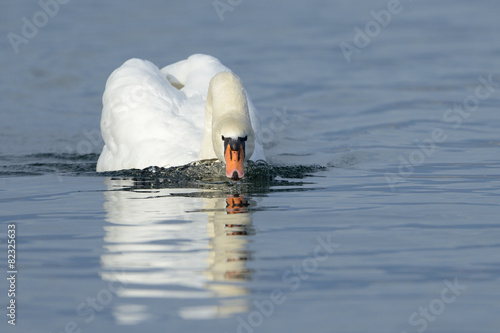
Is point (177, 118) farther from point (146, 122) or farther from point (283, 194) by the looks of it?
point (283, 194)

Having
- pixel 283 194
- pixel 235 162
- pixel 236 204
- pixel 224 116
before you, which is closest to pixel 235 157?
pixel 235 162

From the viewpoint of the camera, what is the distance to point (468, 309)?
249 inches

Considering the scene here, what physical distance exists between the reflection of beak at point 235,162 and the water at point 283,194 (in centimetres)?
31

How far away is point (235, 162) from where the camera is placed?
31.8 ft

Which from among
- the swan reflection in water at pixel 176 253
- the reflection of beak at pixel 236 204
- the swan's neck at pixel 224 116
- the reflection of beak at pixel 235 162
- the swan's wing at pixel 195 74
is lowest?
the swan reflection in water at pixel 176 253

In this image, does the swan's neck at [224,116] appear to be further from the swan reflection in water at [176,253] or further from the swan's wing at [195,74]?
the swan's wing at [195,74]

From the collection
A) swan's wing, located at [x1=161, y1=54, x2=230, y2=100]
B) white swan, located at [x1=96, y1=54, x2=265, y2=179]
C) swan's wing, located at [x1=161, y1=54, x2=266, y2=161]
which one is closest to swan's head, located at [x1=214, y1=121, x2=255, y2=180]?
white swan, located at [x1=96, y1=54, x2=265, y2=179]

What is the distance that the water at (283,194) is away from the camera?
641cm

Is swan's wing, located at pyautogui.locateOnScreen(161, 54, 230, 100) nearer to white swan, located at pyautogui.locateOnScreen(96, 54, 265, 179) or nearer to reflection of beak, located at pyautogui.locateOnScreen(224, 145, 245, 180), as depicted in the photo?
white swan, located at pyautogui.locateOnScreen(96, 54, 265, 179)

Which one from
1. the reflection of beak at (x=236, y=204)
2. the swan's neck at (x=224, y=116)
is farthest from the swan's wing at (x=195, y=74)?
the reflection of beak at (x=236, y=204)

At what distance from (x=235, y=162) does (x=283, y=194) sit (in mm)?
882

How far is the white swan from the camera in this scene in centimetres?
1012

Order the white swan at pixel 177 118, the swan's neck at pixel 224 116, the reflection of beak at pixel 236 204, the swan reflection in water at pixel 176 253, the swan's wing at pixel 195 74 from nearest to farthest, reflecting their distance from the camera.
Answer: the swan reflection in water at pixel 176 253, the reflection of beak at pixel 236 204, the swan's neck at pixel 224 116, the white swan at pixel 177 118, the swan's wing at pixel 195 74

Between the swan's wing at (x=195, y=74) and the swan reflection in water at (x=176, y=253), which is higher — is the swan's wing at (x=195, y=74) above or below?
above
